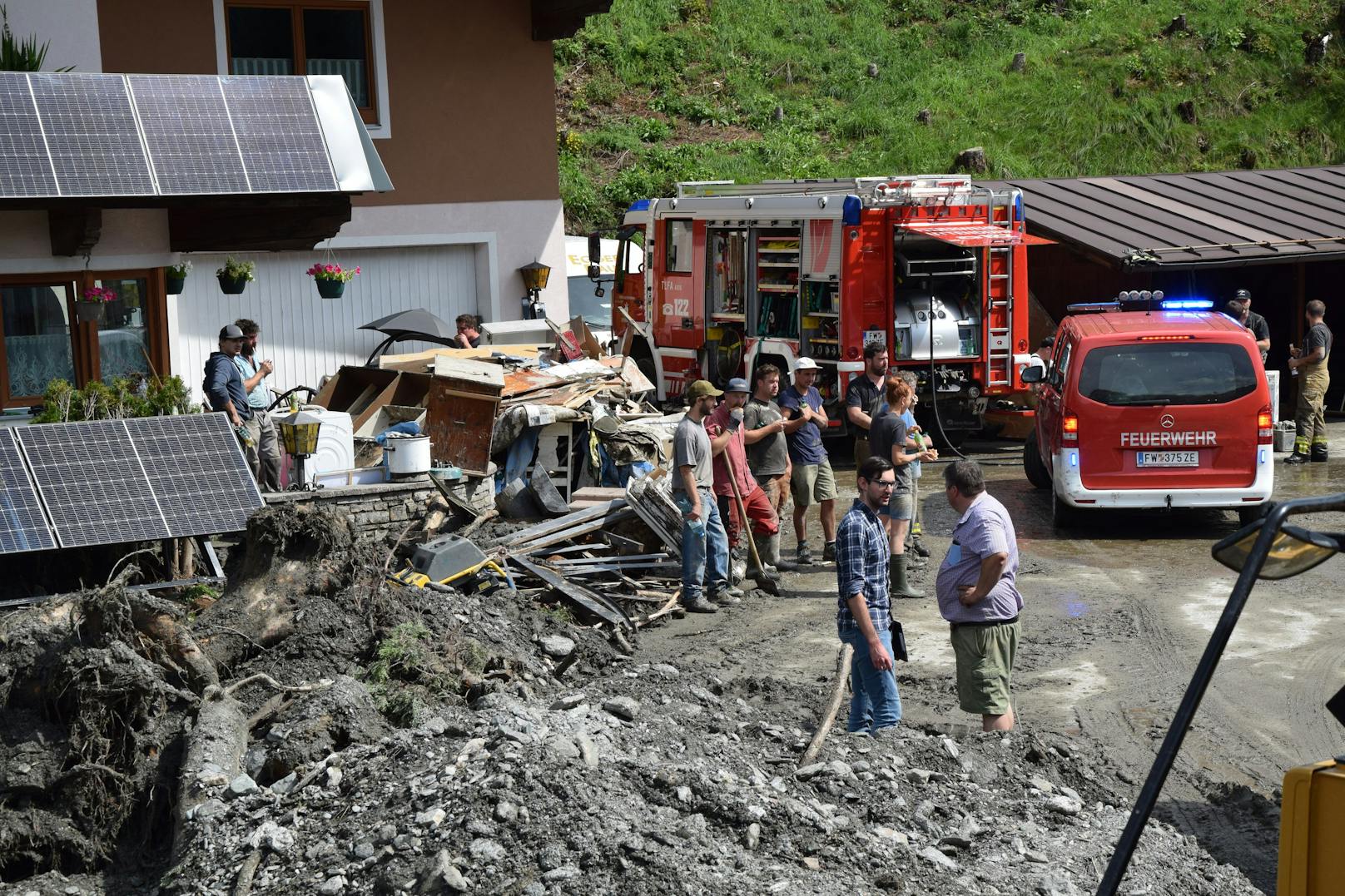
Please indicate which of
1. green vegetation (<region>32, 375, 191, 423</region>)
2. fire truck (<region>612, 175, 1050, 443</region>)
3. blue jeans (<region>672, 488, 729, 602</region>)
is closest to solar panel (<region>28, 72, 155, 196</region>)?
green vegetation (<region>32, 375, 191, 423</region>)

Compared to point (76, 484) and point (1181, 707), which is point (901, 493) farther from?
point (1181, 707)

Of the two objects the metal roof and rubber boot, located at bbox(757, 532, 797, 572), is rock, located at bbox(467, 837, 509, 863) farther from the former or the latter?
the metal roof

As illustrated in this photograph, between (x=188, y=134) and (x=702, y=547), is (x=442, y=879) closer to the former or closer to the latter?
(x=702, y=547)

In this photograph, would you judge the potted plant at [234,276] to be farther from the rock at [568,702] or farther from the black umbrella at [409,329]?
the rock at [568,702]

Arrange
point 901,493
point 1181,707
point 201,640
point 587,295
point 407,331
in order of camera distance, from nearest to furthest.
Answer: point 1181,707 < point 201,640 < point 901,493 < point 407,331 < point 587,295

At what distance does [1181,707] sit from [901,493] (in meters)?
7.64

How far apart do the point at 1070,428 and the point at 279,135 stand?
303 inches

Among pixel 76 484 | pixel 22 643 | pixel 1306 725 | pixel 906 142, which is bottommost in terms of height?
pixel 1306 725

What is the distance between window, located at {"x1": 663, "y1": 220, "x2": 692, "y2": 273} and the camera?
733 inches

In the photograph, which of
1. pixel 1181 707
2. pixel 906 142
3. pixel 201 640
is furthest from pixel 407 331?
pixel 906 142

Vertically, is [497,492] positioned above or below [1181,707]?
below

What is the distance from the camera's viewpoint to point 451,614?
9.29 meters

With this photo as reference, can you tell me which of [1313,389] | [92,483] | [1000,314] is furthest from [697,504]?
[1313,389]

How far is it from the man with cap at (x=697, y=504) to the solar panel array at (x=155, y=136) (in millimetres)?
4108
